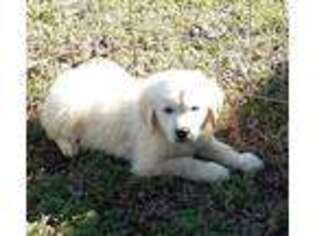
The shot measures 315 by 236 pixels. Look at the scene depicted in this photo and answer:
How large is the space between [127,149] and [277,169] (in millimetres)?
804

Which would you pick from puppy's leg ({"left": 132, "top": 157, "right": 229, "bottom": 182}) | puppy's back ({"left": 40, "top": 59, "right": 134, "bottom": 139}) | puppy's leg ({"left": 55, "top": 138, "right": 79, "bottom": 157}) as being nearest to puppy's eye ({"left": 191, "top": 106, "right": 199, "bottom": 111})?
puppy's leg ({"left": 132, "top": 157, "right": 229, "bottom": 182})

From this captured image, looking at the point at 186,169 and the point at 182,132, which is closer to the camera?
the point at 182,132

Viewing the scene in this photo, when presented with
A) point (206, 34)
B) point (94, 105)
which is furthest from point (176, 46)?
point (94, 105)

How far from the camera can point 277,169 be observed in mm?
4957

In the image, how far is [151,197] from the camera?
4.77m

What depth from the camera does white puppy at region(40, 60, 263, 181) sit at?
481 cm

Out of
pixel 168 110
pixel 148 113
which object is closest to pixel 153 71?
pixel 148 113

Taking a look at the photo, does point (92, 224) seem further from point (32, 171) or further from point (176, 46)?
point (176, 46)

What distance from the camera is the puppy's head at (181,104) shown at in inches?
188

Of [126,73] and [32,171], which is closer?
[32,171]
